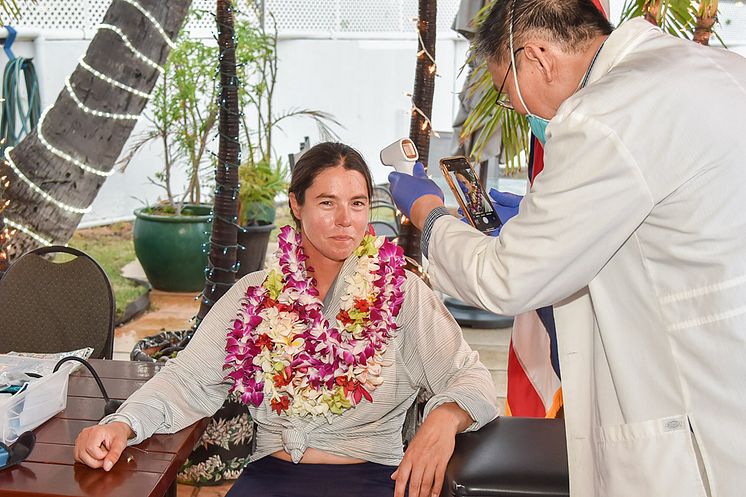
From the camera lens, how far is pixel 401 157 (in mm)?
2168

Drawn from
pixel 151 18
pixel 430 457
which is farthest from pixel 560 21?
pixel 151 18

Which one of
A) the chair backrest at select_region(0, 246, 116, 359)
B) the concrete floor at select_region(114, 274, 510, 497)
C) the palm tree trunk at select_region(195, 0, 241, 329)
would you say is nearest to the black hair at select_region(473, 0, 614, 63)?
the chair backrest at select_region(0, 246, 116, 359)

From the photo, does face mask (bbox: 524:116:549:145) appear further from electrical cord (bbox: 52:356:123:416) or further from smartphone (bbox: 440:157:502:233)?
electrical cord (bbox: 52:356:123:416)

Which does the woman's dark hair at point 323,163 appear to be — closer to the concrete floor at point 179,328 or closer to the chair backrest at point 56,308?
the chair backrest at point 56,308

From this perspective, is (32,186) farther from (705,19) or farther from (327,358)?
(705,19)

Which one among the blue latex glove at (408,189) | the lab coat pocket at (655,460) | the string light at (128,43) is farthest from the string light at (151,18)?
the lab coat pocket at (655,460)

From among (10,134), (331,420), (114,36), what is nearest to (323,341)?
(331,420)

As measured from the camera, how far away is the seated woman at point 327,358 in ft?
7.07

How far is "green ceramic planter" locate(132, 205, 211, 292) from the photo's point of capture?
5887 millimetres

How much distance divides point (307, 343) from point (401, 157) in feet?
1.78

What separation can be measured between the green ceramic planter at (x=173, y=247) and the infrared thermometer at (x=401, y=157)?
148 inches

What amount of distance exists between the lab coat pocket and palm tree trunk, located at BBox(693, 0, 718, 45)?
2033 mm

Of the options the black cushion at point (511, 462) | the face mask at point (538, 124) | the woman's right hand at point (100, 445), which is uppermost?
the face mask at point (538, 124)

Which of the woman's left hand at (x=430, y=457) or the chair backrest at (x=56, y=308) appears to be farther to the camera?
the chair backrest at (x=56, y=308)
